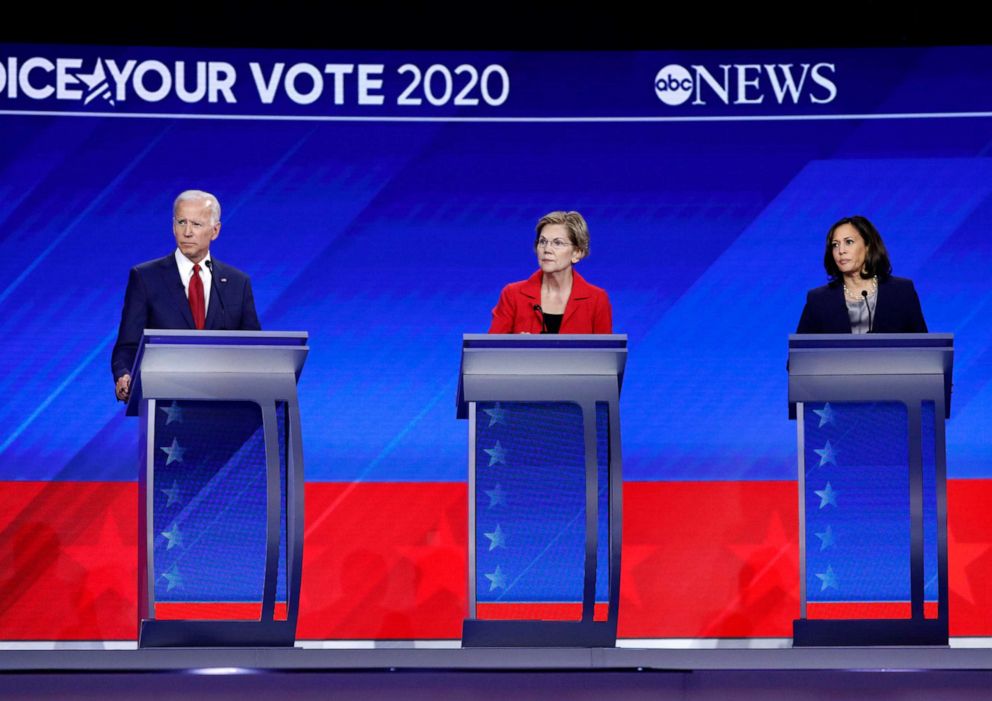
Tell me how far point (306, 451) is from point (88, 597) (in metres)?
0.90

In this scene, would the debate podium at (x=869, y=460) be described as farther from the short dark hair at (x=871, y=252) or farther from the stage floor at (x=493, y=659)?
the short dark hair at (x=871, y=252)

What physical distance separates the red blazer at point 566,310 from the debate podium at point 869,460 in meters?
0.70

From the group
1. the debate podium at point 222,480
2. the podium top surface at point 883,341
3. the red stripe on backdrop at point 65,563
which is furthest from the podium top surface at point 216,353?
the red stripe on backdrop at point 65,563

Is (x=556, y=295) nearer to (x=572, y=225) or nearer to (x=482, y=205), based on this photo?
(x=572, y=225)

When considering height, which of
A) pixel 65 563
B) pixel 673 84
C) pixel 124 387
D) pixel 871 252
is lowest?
pixel 65 563

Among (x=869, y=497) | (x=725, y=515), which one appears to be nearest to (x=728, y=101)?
(x=725, y=515)

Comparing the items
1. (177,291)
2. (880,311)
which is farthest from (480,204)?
(880,311)

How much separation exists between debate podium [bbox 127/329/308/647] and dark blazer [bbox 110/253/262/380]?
42 cm

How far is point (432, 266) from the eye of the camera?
227 inches

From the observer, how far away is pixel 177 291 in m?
4.24

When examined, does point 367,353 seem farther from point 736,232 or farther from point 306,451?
point 736,232

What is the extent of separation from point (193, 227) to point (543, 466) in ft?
3.88

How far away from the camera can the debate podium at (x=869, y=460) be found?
383 cm

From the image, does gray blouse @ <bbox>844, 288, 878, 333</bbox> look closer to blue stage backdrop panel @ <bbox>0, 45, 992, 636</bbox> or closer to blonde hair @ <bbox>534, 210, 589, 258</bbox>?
blonde hair @ <bbox>534, 210, 589, 258</bbox>
